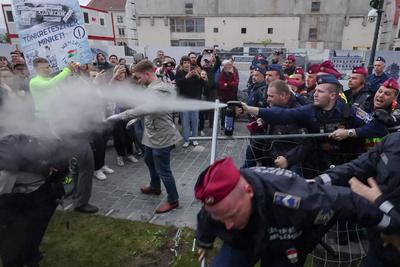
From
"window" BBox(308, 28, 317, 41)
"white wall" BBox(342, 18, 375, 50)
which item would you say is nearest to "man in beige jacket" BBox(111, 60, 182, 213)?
"white wall" BBox(342, 18, 375, 50)

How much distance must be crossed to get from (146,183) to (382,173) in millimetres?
4357

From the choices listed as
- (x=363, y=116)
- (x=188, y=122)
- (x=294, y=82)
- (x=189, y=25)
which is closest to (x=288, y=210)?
(x=363, y=116)

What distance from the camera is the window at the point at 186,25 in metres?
49.8

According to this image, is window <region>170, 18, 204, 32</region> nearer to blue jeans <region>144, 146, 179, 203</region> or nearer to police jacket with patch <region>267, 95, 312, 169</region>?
blue jeans <region>144, 146, 179, 203</region>

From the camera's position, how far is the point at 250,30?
47.7m

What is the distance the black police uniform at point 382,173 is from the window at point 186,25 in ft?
165

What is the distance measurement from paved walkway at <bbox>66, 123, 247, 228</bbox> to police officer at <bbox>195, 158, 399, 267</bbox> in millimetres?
2478

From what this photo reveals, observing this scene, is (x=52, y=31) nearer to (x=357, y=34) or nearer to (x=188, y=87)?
(x=188, y=87)

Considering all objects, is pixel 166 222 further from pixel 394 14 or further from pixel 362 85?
pixel 394 14

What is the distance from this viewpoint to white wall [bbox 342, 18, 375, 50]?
44469 mm

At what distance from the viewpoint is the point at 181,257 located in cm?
378

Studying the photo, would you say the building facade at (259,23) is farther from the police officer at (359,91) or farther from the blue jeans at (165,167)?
the blue jeans at (165,167)

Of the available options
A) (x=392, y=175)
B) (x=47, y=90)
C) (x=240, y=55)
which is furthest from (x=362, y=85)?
(x=240, y=55)

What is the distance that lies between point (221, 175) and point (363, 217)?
3.28 ft
